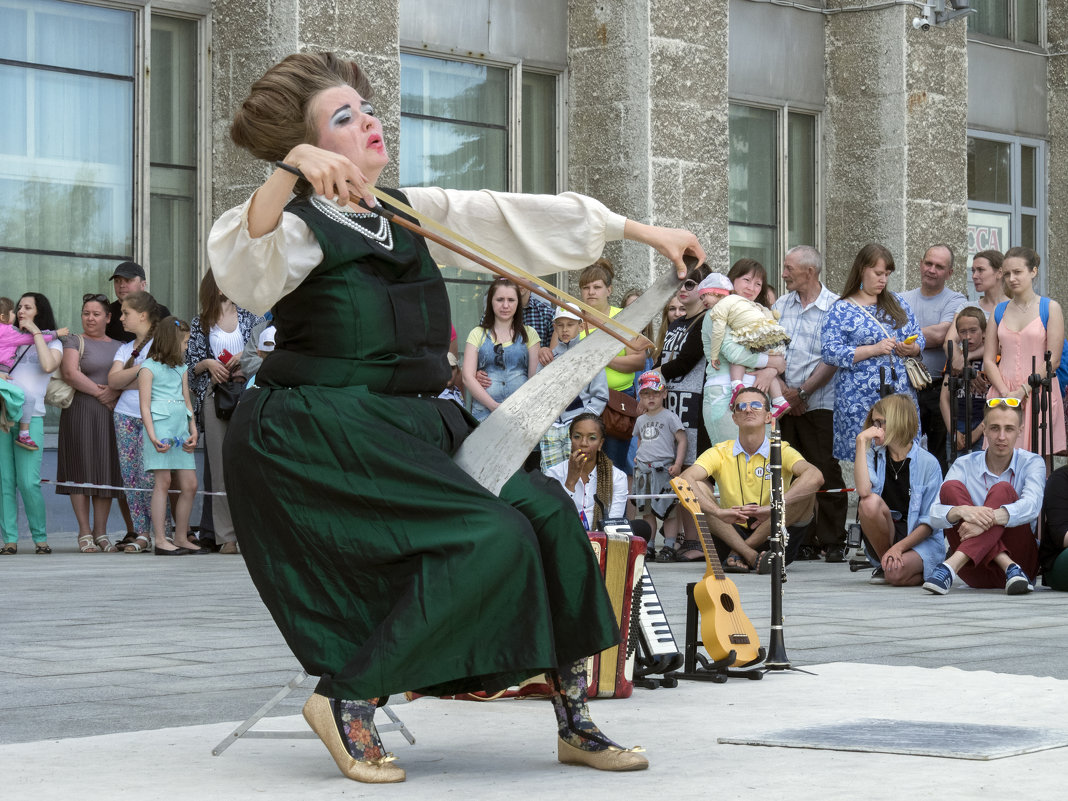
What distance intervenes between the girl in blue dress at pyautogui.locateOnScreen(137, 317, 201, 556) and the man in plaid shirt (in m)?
4.03

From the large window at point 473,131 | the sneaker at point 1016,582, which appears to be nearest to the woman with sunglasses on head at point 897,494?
the sneaker at point 1016,582

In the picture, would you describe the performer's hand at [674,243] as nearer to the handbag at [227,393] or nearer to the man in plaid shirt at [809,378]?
the man in plaid shirt at [809,378]

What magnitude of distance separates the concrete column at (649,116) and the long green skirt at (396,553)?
10694 mm

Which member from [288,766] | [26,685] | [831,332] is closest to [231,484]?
[288,766]

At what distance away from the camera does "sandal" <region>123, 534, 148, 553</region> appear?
39.1 ft

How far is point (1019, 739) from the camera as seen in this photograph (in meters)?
4.41

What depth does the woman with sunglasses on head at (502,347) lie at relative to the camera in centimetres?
1125

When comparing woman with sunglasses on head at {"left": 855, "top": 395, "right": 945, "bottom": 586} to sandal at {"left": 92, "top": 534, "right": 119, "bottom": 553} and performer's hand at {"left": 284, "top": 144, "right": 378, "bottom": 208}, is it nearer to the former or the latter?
sandal at {"left": 92, "top": 534, "right": 119, "bottom": 553}

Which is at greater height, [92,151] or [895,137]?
[895,137]

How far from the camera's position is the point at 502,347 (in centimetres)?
1130

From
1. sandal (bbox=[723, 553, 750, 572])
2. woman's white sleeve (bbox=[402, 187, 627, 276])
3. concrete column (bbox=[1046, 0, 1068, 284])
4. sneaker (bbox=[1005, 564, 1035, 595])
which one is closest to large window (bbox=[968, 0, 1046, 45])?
concrete column (bbox=[1046, 0, 1068, 284])

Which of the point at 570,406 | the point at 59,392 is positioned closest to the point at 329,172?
the point at 570,406

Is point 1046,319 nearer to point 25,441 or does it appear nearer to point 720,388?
point 720,388

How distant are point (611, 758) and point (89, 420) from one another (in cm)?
839
